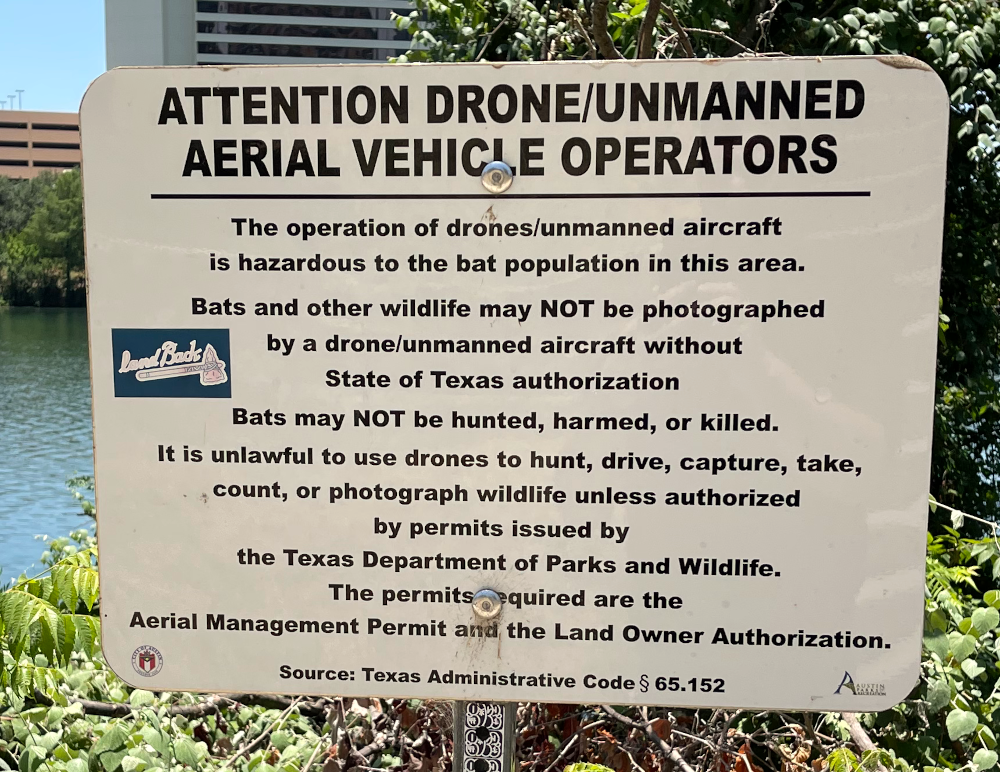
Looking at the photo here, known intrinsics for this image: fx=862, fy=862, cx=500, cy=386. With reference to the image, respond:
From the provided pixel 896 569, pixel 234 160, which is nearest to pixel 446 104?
pixel 234 160

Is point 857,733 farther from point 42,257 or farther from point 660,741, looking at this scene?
point 42,257

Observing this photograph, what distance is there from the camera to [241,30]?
67.9 feet

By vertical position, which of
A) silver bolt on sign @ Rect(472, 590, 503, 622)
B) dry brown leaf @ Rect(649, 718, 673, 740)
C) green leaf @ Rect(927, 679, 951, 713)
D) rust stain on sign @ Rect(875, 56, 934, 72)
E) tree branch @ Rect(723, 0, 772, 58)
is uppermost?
tree branch @ Rect(723, 0, 772, 58)

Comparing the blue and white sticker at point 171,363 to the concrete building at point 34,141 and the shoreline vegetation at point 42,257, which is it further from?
the concrete building at point 34,141

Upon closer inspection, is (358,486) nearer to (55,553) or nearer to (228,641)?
(228,641)

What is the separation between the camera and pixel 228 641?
1.42 m

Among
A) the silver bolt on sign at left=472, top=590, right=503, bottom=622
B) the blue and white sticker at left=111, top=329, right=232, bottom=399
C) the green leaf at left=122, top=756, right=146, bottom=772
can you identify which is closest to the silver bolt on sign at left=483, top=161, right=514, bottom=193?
the blue and white sticker at left=111, top=329, right=232, bottom=399

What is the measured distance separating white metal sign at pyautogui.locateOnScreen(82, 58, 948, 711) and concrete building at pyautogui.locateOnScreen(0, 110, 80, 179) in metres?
75.5

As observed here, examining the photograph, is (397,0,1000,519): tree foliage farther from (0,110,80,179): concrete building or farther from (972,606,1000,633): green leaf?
(0,110,80,179): concrete building

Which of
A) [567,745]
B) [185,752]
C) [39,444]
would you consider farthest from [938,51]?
[39,444]

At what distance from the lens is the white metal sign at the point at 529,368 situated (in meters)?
1.29

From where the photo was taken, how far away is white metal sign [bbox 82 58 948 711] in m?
1.29

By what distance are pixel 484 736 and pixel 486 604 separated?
24 centimetres

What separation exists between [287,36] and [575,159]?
20.3 m
